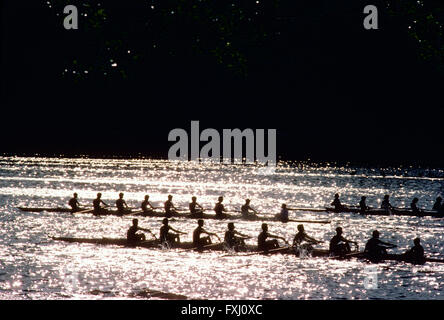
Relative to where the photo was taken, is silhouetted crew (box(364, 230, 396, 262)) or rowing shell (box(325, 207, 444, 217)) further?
rowing shell (box(325, 207, 444, 217))

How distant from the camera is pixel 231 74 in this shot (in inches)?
5561

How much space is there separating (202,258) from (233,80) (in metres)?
100

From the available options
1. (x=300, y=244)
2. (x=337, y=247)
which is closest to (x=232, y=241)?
(x=300, y=244)

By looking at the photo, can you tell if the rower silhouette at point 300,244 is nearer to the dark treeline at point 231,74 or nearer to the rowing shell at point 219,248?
the rowing shell at point 219,248

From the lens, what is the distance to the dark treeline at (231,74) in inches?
5079

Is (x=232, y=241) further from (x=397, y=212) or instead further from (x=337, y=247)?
(x=397, y=212)

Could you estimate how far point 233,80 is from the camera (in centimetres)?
14212

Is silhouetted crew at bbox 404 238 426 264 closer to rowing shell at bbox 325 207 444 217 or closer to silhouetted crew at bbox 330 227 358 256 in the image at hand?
silhouetted crew at bbox 330 227 358 256

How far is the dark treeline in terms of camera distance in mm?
129000

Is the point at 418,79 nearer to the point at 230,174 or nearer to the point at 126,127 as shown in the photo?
the point at 230,174

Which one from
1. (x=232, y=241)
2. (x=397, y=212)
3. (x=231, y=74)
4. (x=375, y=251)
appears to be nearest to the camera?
(x=375, y=251)

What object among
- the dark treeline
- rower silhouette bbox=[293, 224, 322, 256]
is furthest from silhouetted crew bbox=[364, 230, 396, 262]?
the dark treeline

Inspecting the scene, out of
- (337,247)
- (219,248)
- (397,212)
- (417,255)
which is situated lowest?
(397,212)

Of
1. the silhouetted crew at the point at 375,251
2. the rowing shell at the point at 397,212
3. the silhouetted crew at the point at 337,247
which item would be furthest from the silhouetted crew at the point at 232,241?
the rowing shell at the point at 397,212
